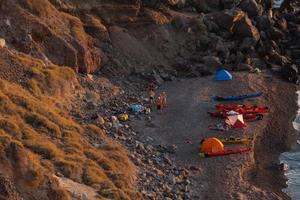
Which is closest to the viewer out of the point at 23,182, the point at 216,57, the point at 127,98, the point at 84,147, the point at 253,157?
the point at 23,182

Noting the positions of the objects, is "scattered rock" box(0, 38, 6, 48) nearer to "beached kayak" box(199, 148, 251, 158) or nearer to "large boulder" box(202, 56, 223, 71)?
"beached kayak" box(199, 148, 251, 158)

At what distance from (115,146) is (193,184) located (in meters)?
4.16

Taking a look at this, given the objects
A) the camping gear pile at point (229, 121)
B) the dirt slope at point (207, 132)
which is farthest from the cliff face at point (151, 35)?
the camping gear pile at point (229, 121)

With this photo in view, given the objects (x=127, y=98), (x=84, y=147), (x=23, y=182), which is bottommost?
(x=127, y=98)

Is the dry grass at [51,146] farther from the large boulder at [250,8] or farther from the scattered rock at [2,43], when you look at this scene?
the large boulder at [250,8]

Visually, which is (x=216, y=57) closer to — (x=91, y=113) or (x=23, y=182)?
(x=91, y=113)

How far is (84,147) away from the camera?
93.8 ft

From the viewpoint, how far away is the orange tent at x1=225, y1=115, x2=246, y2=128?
120 ft

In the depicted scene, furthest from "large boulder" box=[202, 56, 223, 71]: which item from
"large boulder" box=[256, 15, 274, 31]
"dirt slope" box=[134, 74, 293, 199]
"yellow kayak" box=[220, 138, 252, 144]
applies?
"yellow kayak" box=[220, 138, 252, 144]

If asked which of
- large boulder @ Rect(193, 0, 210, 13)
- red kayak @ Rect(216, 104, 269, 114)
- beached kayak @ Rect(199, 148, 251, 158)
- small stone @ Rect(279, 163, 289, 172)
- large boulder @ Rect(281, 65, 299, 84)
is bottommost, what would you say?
large boulder @ Rect(281, 65, 299, 84)

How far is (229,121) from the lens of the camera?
3681cm

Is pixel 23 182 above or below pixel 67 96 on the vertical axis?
above

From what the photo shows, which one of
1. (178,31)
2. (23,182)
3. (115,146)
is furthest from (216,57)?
(23,182)

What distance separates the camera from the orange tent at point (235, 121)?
3669cm
